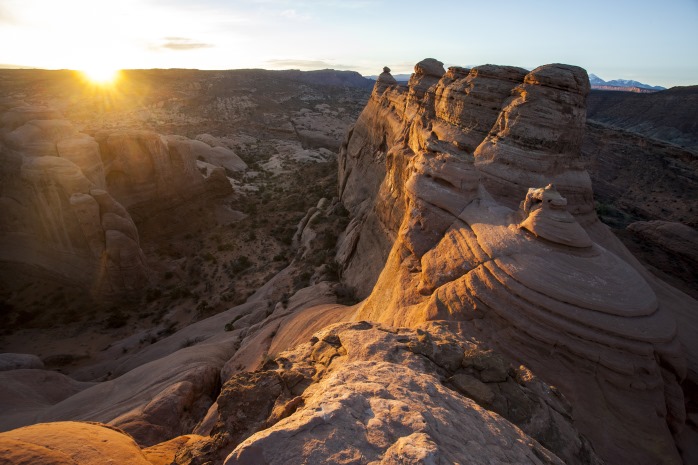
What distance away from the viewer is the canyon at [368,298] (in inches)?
193

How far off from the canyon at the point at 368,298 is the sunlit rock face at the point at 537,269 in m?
0.05

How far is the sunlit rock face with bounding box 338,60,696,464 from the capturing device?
6.58 metres

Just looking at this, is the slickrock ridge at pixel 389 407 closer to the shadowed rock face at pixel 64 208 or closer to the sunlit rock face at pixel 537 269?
the sunlit rock face at pixel 537 269

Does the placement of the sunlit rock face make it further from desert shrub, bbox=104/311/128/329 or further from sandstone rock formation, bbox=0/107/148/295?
sandstone rock formation, bbox=0/107/148/295

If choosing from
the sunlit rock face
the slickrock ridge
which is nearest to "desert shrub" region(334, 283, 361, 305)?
the sunlit rock face

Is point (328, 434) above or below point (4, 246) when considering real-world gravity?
above

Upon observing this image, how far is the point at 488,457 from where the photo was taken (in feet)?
12.5

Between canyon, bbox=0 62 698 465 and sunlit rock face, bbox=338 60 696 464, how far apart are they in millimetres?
47

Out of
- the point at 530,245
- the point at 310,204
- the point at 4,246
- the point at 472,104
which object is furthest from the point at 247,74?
the point at 530,245

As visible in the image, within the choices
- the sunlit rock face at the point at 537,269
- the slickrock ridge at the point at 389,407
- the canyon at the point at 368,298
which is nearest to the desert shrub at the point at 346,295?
the canyon at the point at 368,298

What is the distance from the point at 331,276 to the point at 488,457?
45.9 feet

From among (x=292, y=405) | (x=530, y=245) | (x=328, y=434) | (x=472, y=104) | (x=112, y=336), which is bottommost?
(x=112, y=336)

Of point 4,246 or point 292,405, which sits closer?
point 292,405

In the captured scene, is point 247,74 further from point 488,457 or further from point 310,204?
point 488,457
